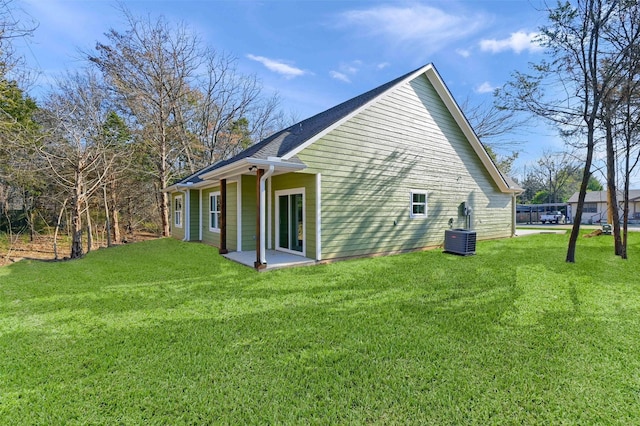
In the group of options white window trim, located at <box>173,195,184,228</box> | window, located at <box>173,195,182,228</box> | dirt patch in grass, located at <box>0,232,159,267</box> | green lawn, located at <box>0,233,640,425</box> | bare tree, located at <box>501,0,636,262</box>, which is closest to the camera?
green lawn, located at <box>0,233,640,425</box>

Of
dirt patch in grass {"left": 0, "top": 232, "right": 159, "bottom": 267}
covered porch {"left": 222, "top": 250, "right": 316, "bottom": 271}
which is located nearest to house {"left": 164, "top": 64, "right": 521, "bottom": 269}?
covered porch {"left": 222, "top": 250, "right": 316, "bottom": 271}

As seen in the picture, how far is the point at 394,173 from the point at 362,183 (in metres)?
1.34

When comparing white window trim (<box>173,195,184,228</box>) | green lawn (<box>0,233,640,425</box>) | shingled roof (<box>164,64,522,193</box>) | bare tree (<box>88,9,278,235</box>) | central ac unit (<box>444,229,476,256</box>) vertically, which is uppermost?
bare tree (<box>88,9,278,235</box>)

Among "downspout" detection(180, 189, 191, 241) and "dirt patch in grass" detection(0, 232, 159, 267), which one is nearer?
"dirt patch in grass" detection(0, 232, 159, 267)

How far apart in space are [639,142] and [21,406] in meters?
13.3

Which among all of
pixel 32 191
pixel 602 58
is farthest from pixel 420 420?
pixel 32 191

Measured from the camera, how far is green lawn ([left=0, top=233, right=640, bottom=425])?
7.09 ft

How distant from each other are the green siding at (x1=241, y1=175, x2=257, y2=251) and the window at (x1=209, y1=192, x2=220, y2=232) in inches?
A: 80.3

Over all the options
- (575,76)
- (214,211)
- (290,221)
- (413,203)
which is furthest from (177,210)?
(575,76)

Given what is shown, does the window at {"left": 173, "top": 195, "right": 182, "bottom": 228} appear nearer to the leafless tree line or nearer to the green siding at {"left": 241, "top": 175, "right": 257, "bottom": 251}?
the leafless tree line

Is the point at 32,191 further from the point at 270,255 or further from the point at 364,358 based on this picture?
the point at 364,358

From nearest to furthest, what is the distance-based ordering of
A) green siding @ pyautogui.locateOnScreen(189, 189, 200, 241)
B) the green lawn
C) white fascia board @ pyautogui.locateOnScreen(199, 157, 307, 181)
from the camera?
the green lawn
white fascia board @ pyautogui.locateOnScreen(199, 157, 307, 181)
green siding @ pyautogui.locateOnScreen(189, 189, 200, 241)

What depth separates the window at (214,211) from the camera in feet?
36.0

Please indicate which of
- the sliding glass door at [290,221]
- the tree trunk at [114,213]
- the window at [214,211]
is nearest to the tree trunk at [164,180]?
the tree trunk at [114,213]
